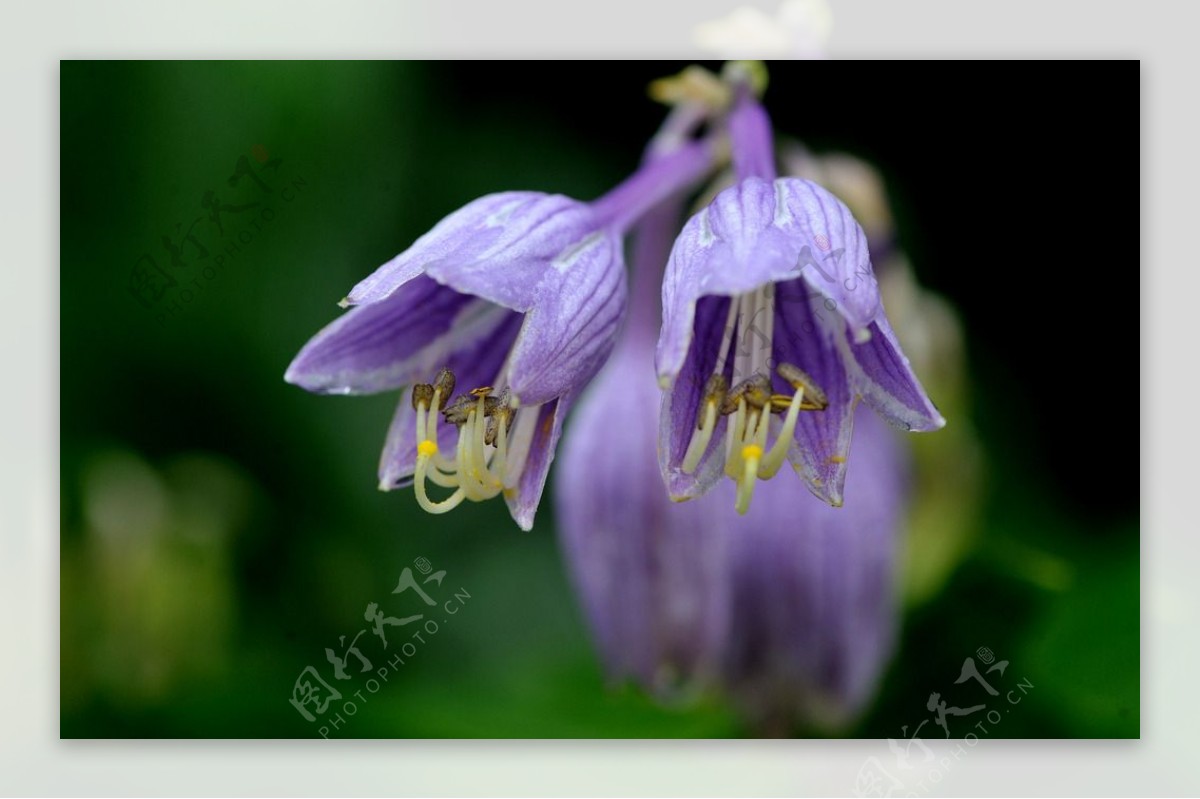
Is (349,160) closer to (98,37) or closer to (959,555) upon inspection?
(98,37)

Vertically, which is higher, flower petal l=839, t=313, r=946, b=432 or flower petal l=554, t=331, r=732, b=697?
flower petal l=839, t=313, r=946, b=432

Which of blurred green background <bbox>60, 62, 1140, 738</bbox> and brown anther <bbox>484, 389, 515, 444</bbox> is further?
blurred green background <bbox>60, 62, 1140, 738</bbox>

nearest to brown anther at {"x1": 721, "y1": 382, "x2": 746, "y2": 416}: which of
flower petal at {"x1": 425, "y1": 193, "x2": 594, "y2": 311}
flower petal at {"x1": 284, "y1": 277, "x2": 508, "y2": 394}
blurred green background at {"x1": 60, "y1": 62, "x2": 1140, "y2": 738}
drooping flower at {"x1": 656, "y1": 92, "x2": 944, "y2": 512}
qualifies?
drooping flower at {"x1": 656, "y1": 92, "x2": 944, "y2": 512}

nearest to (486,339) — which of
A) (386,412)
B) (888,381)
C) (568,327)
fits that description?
(568,327)

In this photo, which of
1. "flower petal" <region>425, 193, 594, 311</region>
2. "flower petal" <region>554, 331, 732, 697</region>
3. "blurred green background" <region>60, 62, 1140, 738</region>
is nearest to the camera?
"flower petal" <region>425, 193, 594, 311</region>

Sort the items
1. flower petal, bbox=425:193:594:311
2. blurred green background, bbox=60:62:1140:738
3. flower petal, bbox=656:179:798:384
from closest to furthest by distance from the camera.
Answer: flower petal, bbox=656:179:798:384 < flower petal, bbox=425:193:594:311 < blurred green background, bbox=60:62:1140:738

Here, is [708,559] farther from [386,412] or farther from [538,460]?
[386,412]

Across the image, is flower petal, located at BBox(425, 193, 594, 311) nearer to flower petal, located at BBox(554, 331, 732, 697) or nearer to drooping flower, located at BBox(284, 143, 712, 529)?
drooping flower, located at BBox(284, 143, 712, 529)

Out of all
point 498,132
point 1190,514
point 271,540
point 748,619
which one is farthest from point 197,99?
point 1190,514
